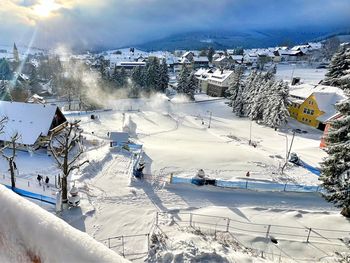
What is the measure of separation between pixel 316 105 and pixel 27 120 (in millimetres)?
46821

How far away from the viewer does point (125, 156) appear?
29.2 m

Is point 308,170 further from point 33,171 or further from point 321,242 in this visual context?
point 33,171

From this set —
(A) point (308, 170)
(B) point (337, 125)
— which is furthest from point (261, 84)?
(B) point (337, 125)

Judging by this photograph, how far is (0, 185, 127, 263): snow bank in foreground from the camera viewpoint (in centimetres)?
186

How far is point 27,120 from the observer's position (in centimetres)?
3175

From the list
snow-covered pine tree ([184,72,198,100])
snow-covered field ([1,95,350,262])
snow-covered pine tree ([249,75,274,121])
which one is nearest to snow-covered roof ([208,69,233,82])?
snow-covered pine tree ([184,72,198,100])

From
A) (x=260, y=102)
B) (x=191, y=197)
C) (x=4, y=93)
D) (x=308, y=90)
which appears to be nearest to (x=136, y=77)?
(x=4, y=93)

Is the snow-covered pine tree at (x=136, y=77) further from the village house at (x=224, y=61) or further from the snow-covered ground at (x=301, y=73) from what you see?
the village house at (x=224, y=61)

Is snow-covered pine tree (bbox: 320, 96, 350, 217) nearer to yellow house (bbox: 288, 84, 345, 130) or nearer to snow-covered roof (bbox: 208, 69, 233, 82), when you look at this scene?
yellow house (bbox: 288, 84, 345, 130)

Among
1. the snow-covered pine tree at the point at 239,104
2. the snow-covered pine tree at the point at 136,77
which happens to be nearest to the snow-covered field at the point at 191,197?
the snow-covered pine tree at the point at 239,104

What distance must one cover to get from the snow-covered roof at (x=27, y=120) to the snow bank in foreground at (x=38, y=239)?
1212 inches

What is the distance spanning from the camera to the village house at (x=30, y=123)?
3025 centimetres

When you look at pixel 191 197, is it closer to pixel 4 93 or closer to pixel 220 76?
pixel 4 93

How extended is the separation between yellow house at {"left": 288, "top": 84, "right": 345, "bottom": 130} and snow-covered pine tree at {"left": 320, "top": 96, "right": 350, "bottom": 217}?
35291 millimetres
